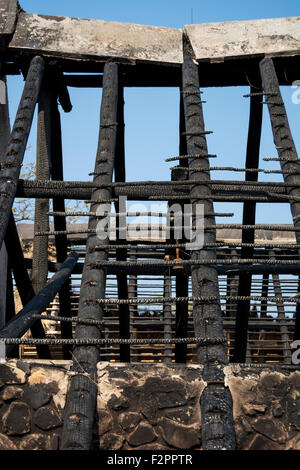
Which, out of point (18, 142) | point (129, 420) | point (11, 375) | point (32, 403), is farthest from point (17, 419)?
point (18, 142)

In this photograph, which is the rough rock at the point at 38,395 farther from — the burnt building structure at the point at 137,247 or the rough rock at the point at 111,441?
the rough rock at the point at 111,441

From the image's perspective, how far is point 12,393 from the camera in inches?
93.7

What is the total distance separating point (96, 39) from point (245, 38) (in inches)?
68.2

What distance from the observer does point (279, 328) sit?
8953mm

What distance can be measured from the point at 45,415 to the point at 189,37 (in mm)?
4455

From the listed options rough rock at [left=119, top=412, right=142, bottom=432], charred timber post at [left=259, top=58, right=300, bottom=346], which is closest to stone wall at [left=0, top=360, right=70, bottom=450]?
rough rock at [left=119, top=412, right=142, bottom=432]

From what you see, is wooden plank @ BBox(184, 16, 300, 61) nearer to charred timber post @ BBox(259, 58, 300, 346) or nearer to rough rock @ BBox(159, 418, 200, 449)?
charred timber post @ BBox(259, 58, 300, 346)

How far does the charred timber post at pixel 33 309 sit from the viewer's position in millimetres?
3258

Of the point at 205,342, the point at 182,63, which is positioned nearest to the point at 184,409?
the point at 205,342

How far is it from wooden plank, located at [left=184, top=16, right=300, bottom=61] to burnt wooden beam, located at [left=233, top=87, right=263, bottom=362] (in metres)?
0.55

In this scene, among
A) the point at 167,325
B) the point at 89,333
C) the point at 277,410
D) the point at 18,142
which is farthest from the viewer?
the point at 167,325

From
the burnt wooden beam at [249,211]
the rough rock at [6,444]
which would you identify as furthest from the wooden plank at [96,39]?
the rough rock at [6,444]

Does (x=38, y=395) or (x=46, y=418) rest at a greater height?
(x=38, y=395)

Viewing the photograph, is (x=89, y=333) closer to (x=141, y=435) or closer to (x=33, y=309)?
(x=141, y=435)
